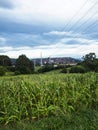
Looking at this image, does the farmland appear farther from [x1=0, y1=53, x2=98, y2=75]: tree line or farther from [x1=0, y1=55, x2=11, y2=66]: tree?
[x1=0, y1=55, x2=11, y2=66]: tree

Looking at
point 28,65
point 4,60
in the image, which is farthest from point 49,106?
point 4,60

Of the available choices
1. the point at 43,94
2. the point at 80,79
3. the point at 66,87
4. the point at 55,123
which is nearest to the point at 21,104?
the point at 43,94

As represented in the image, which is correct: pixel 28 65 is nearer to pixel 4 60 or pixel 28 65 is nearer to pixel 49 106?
pixel 4 60

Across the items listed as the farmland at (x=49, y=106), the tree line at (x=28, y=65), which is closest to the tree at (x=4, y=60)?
the tree line at (x=28, y=65)

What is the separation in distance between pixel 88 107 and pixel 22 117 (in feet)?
5.84

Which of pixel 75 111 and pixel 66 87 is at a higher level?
pixel 66 87

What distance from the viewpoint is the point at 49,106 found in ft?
20.7

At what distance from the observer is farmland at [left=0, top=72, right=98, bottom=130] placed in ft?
17.9

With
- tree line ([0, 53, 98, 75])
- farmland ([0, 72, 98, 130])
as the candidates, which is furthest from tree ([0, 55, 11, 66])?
farmland ([0, 72, 98, 130])

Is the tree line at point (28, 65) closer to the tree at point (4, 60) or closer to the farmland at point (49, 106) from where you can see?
the tree at point (4, 60)

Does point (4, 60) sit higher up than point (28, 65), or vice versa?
point (4, 60)

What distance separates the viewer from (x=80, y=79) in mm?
8297

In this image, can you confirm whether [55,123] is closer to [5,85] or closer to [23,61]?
[5,85]

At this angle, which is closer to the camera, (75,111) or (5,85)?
(75,111)
